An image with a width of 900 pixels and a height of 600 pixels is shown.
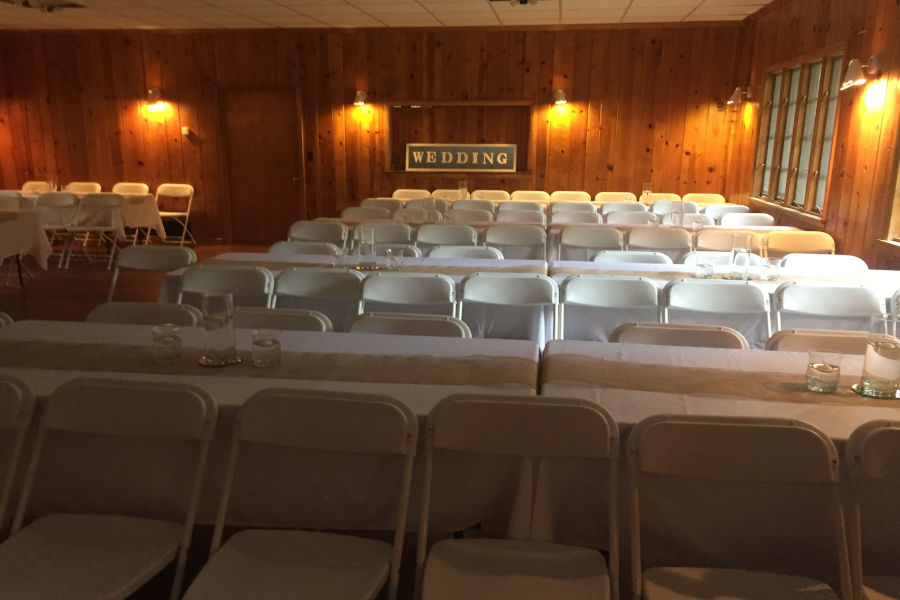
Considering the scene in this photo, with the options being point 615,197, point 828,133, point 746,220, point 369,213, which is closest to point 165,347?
point 369,213

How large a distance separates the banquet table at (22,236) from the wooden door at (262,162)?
3704 millimetres

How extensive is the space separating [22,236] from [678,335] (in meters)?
6.43

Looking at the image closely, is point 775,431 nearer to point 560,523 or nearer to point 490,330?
point 560,523

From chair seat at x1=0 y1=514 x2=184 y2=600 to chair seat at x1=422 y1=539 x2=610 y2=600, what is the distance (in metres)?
0.76

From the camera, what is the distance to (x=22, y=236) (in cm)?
663

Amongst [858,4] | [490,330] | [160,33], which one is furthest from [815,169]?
[160,33]

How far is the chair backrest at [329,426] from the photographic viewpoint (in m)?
1.91

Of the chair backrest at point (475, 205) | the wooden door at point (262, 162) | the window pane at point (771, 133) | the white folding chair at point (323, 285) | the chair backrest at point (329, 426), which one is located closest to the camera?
the chair backrest at point (329, 426)

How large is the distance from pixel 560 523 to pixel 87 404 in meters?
1.47

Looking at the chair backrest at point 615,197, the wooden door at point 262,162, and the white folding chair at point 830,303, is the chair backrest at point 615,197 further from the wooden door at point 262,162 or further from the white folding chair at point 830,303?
the white folding chair at point 830,303

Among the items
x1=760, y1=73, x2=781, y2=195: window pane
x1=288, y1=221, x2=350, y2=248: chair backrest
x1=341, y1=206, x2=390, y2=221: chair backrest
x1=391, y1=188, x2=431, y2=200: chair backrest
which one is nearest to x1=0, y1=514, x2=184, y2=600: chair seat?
x1=288, y1=221, x2=350, y2=248: chair backrest

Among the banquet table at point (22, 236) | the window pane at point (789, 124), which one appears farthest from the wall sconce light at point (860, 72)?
the banquet table at point (22, 236)

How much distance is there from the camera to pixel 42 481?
221 cm

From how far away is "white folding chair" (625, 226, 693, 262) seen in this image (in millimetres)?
5762
